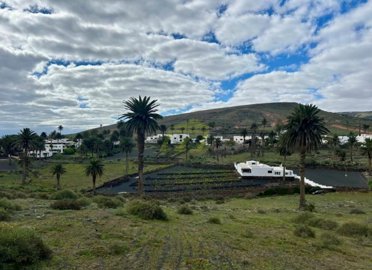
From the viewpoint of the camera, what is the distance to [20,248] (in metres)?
10.5

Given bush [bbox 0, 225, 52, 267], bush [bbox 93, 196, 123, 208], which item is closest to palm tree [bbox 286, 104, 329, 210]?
bush [bbox 93, 196, 123, 208]

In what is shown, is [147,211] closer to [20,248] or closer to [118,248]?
[118,248]

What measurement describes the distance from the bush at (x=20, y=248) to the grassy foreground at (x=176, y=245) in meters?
0.47

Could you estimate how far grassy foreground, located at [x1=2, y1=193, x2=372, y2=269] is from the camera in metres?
12.1

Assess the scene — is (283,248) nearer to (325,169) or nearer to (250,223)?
(250,223)

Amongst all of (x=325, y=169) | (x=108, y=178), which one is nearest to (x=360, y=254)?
(x=108, y=178)

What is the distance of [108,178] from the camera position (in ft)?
245

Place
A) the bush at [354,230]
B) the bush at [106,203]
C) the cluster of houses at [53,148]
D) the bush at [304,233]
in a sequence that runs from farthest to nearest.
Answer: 1. the cluster of houses at [53,148]
2. the bush at [106,203]
3. the bush at [354,230]
4. the bush at [304,233]

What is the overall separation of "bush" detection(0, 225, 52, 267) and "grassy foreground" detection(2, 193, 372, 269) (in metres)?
0.47

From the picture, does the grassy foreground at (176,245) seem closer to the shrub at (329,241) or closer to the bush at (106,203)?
the shrub at (329,241)

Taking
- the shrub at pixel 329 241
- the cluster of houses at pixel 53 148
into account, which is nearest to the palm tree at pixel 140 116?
the shrub at pixel 329 241

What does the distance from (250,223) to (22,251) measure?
16.4 meters

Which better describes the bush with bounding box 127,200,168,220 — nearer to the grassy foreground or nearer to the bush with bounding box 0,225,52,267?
the grassy foreground

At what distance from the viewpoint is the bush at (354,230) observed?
21.4 m
